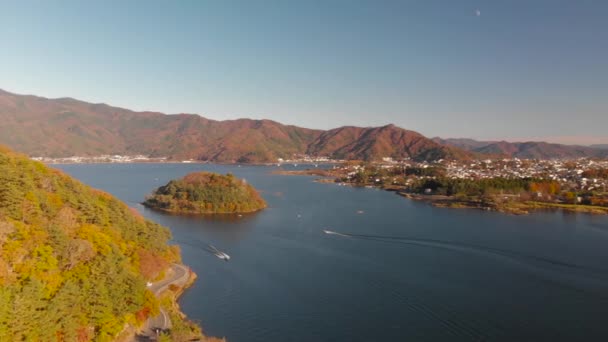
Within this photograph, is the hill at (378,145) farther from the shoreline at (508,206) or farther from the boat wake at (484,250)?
the boat wake at (484,250)

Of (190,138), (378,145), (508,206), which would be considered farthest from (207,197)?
(190,138)

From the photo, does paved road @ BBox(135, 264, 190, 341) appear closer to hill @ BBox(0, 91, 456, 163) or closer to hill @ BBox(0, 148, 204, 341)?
hill @ BBox(0, 148, 204, 341)

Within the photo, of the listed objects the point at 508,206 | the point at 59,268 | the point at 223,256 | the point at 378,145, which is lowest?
the point at 223,256

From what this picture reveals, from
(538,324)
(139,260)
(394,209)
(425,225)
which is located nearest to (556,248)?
(425,225)

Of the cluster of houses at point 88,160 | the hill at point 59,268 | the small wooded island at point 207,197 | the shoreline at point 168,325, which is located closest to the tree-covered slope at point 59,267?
the hill at point 59,268

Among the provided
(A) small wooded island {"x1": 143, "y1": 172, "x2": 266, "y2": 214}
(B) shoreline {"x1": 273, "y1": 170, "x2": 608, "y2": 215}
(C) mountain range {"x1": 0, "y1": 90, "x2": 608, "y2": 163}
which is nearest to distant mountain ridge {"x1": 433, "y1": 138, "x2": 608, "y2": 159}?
(C) mountain range {"x1": 0, "y1": 90, "x2": 608, "y2": 163}

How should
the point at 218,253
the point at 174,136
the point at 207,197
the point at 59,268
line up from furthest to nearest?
the point at 174,136, the point at 207,197, the point at 218,253, the point at 59,268

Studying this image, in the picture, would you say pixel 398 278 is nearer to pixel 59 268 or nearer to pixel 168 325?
pixel 168 325
